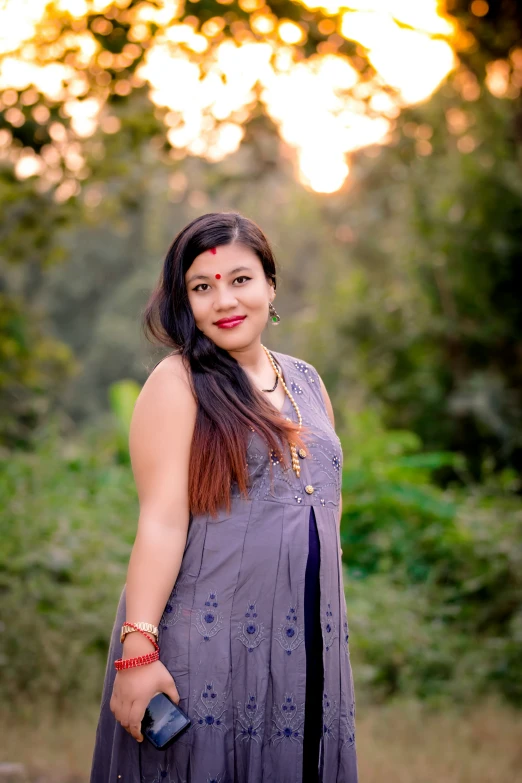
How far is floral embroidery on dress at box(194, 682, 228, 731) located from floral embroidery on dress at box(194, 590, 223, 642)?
0.12m

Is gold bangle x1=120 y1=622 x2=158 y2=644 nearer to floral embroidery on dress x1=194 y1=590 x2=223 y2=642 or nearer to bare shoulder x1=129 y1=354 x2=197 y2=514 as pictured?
floral embroidery on dress x1=194 y1=590 x2=223 y2=642

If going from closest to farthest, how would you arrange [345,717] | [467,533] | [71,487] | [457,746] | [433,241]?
1. [345,717]
2. [457,746]
3. [467,533]
4. [71,487]
5. [433,241]

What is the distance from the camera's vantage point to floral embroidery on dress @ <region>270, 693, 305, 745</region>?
78.6 inches

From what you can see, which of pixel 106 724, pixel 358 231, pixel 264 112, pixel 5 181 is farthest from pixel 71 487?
pixel 358 231

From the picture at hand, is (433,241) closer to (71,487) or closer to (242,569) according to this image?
(71,487)

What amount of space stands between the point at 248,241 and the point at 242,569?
2.81 ft

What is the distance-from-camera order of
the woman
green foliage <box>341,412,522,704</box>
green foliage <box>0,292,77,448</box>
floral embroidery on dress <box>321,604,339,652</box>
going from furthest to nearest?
green foliage <box>0,292,77,448</box>, green foliage <box>341,412,522,704</box>, floral embroidery on dress <box>321,604,339,652</box>, the woman

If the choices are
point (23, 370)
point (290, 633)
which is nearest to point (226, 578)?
point (290, 633)

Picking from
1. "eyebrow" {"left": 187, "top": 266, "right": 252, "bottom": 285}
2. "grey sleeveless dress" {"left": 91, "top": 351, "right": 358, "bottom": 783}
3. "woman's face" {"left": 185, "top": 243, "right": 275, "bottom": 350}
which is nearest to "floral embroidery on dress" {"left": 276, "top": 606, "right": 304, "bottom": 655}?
"grey sleeveless dress" {"left": 91, "top": 351, "right": 358, "bottom": 783}

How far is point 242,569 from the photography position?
2.02 m

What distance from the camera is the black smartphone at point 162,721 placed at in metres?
1.87

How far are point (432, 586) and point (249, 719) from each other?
3.83 meters

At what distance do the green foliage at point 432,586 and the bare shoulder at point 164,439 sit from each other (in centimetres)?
296

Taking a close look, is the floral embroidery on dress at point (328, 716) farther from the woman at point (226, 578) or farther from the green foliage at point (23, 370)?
the green foliage at point (23, 370)
